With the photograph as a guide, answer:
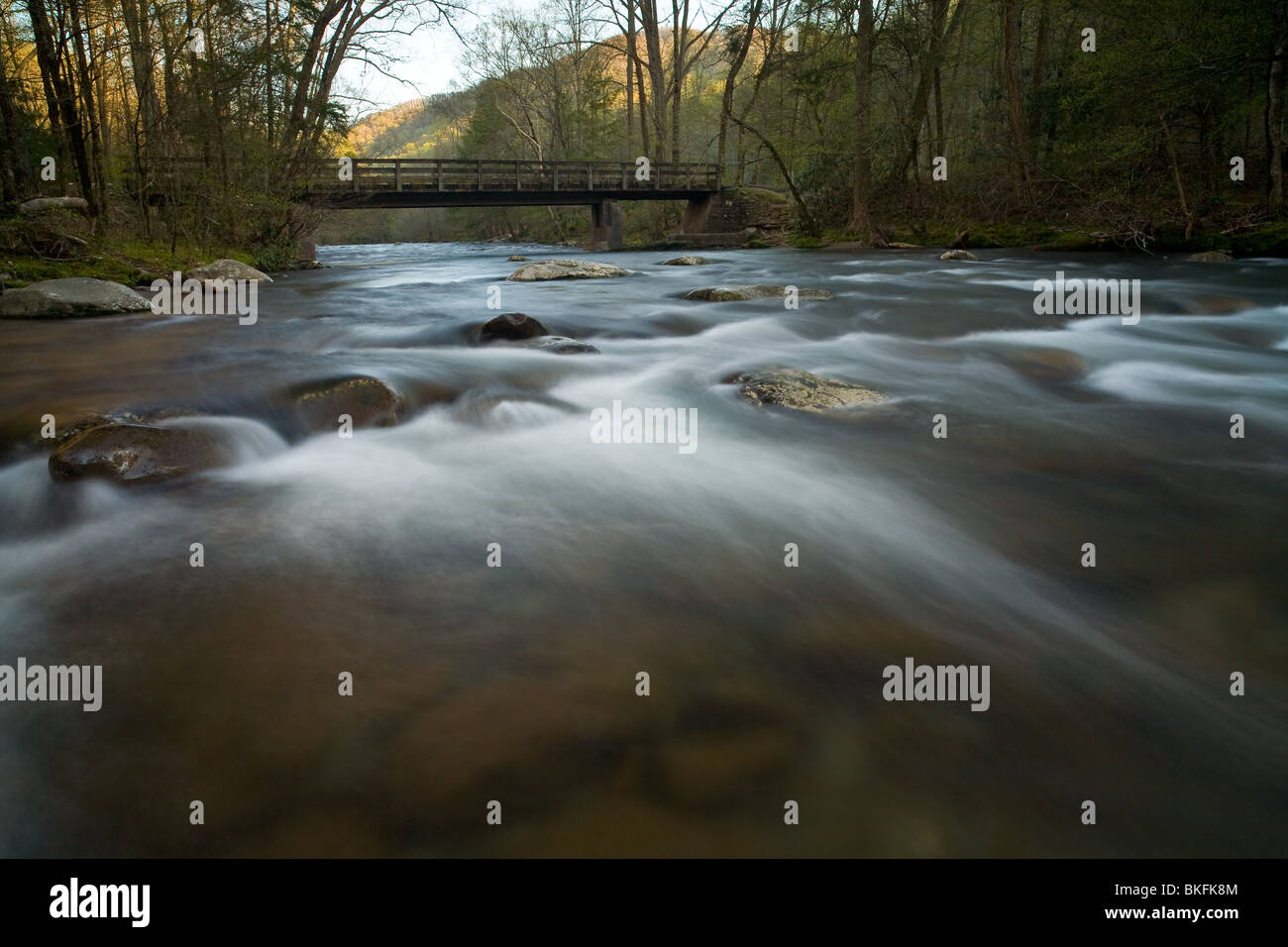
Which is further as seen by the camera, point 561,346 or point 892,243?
point 892,243

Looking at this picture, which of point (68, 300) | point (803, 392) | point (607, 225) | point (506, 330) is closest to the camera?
point (803, 392)

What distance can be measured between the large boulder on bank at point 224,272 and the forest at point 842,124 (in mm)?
1092

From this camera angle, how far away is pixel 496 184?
Answer: 28.2m

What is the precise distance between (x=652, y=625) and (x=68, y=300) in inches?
376

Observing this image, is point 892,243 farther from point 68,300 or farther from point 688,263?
point 68,300

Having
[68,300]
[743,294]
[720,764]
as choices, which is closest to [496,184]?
[743,294]

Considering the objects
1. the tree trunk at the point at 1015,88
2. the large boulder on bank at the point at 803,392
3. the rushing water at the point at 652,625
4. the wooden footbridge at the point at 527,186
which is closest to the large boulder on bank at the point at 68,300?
the rushing water at the point at 652,625

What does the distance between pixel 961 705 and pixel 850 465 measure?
2321 millimetres

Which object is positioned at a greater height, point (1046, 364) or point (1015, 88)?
point (1015, 88)

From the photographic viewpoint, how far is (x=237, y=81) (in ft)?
53.2

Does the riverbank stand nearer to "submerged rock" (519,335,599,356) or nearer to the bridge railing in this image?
the bridge railing
